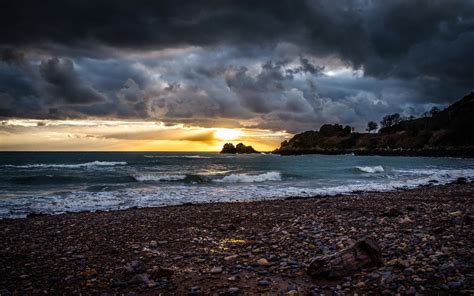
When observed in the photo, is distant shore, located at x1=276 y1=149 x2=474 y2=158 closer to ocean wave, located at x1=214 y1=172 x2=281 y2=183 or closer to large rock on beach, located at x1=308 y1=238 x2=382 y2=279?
ocean wave, located at x1=214 y1=172 x2=281 y2=183

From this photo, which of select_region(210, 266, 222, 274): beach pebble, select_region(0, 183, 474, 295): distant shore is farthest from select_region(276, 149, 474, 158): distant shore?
select_region(210, 266, 222, 274): beach pebble

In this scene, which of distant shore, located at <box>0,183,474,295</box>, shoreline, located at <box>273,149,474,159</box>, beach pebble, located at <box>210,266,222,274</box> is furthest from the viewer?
shoreline, located at <box>273,149,474,159</box>

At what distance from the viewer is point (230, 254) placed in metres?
7.53

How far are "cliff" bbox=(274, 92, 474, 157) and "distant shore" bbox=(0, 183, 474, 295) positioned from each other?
103 m

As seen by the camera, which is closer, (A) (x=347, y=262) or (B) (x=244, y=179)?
(A) (x=347, y=262)

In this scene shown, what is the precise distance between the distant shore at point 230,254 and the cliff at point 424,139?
103 metres

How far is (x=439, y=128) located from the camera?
14238cm

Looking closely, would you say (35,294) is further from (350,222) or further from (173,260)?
(350,222)

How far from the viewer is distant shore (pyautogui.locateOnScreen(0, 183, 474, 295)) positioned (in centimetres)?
543

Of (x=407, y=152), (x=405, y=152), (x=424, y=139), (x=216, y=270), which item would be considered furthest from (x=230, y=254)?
(x=424, y=139)

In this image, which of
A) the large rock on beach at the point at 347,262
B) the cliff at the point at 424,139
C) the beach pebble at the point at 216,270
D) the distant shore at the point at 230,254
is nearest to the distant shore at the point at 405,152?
the cliff at the point at 424,139

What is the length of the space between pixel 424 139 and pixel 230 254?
153 m

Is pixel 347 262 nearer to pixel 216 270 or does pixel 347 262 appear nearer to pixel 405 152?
pixel 216 270

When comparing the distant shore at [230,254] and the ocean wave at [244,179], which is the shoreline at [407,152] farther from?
the distant shore at [230,254]
